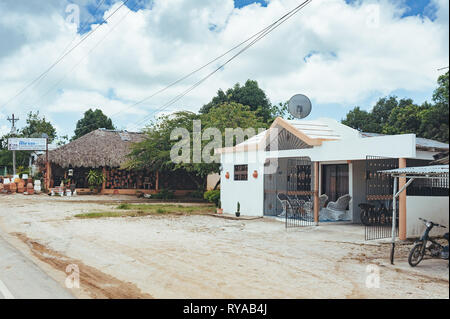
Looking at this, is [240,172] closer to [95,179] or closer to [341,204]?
[341,204]

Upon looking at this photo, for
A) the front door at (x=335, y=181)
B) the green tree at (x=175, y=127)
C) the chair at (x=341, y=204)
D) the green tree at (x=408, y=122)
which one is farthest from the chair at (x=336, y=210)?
the green tree at (x=408, y=122)

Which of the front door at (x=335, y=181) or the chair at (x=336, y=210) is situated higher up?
the front door at (x=335, y=181)

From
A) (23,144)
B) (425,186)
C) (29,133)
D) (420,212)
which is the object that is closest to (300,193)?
(425,186)

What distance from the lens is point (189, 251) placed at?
9234mm

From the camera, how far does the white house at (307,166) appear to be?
13.1m

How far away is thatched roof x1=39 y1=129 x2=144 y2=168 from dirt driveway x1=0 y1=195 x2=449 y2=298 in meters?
16.5

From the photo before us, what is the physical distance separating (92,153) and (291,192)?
19.7 metres

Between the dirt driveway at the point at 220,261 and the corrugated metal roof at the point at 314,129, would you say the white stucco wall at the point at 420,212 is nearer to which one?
the dirt driveway at the point at 220,261

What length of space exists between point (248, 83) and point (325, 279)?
34880 millimetres

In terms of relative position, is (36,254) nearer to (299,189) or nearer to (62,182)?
(299,189)

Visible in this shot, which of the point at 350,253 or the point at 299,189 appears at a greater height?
the point at 299,189

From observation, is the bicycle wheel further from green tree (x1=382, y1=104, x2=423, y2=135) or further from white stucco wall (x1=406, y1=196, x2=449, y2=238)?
green tree (x1=382, y1=104, x2=423, y2=135)

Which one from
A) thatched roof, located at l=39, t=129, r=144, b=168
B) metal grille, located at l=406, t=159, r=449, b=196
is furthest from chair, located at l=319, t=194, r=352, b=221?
thatched roof, located at l=39, t=129, r=144, b=168
